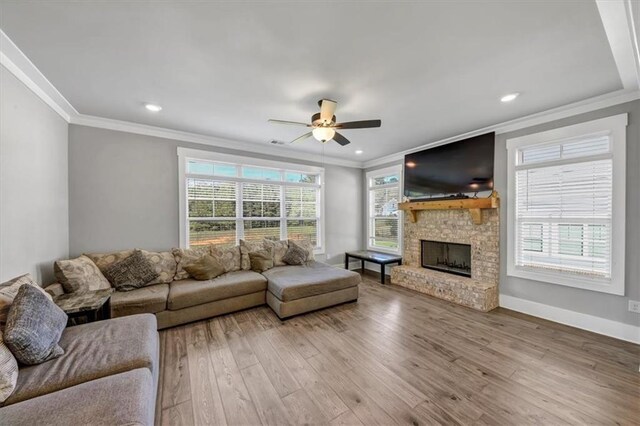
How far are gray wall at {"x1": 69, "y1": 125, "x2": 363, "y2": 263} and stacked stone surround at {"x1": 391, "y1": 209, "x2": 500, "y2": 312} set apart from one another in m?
4.14

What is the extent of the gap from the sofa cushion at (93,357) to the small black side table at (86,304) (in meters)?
0.21

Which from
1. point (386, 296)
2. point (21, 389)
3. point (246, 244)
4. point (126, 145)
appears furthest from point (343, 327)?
point (126, 145)

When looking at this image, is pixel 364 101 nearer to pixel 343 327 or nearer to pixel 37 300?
pixel 343 327

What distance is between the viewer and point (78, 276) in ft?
8.75

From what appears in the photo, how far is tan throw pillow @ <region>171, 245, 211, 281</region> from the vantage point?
3.55 meters

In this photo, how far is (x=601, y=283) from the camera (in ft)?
9.30

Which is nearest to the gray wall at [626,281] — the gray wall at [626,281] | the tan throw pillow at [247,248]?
the gray wall at [626,281]

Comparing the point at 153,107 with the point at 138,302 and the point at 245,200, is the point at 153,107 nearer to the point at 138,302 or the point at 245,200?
the point at 245,200

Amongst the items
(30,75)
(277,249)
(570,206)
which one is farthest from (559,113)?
(30,75)

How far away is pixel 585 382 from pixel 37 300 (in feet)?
14.1

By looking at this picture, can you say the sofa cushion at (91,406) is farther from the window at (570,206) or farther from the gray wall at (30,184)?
the window at (570,206)

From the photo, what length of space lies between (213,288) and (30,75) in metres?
2.79

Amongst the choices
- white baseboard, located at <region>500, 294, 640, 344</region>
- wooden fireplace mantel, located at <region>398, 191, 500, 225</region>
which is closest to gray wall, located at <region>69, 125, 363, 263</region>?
wooden fireplace mantel, located at <region>398, 191, 500, 225</region>

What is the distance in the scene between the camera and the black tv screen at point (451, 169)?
3.81 m
